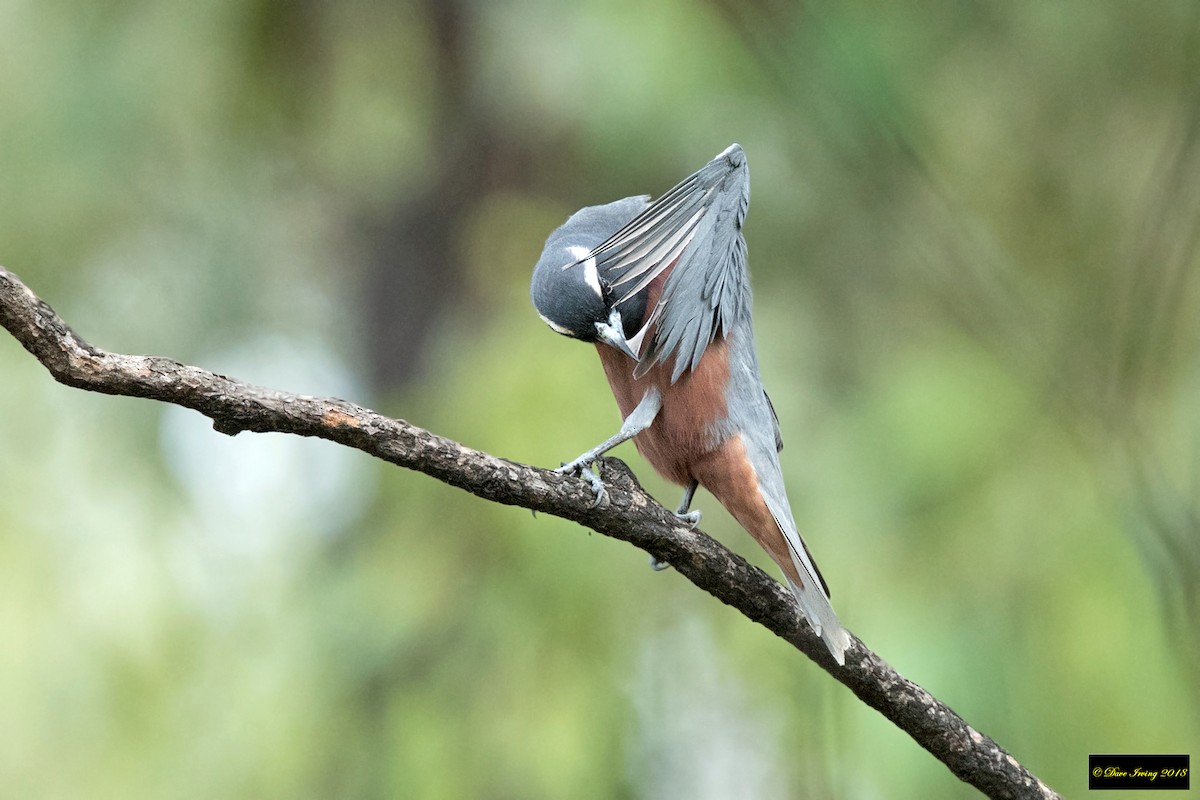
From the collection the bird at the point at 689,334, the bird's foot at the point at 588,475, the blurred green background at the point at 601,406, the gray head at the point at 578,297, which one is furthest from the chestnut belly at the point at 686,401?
the blurred green background at the point at 601,406

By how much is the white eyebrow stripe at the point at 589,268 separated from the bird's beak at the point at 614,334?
76mm

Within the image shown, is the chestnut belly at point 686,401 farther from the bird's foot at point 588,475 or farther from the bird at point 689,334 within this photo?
the bird's foot at point 588,475

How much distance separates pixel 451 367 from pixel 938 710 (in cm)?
259

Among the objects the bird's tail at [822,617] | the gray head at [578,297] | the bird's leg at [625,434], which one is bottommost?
the bird's tail at [822,617]

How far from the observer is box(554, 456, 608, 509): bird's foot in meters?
2.52

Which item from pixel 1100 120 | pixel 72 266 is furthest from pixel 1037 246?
pixel 72 266

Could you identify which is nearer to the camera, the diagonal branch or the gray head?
the diagonal branch

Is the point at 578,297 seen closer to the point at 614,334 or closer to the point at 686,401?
the point at 614,334

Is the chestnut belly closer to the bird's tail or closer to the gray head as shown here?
the gray head

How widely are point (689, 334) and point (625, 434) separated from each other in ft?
1.12

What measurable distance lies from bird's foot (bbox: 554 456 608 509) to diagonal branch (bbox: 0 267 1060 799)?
0.03 m

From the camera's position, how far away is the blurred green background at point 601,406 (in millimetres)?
3670

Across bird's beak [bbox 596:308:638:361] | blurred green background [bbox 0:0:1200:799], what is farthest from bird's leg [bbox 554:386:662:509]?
blurred green background [bbox 0:0:1200:799]

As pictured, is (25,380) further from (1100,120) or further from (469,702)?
(1100,120)
